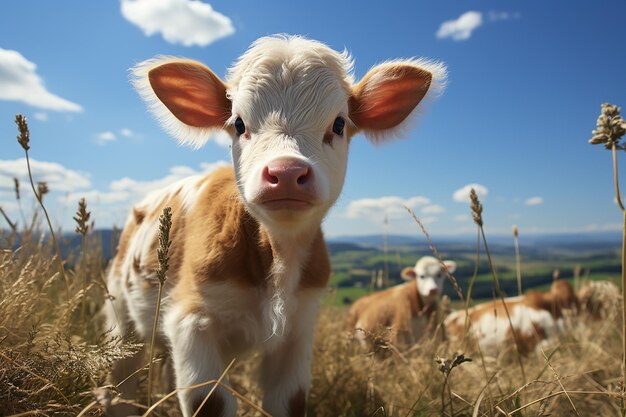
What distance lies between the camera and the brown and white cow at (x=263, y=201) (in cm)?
239

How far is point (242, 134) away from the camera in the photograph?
2.70 meters

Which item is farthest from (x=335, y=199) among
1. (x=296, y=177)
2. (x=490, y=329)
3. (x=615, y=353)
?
(x=490, y=329)

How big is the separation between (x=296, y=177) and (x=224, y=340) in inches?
46.3

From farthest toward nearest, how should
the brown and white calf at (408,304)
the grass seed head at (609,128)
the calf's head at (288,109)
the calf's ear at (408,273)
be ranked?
the calf's ear at (408,273), the brown and white calf at (408,304), the calf's head at (288,109), the grass seed head at (609,128)

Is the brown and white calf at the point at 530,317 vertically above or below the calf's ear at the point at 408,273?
below

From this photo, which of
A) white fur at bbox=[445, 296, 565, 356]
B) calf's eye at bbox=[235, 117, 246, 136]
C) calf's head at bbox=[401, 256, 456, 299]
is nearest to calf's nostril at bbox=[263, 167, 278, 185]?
calf's eye at bbox=[235, 117, 246, 136]

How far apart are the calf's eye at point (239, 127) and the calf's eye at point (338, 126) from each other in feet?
1.77

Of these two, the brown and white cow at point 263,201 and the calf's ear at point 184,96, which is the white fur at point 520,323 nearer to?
the brown and white cow at point 263,201

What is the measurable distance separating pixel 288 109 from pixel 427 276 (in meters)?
6.45

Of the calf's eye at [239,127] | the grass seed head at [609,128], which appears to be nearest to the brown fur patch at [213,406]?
the calf's eye at [239,127]

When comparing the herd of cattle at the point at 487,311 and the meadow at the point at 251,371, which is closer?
the meadow at the point at 251,371

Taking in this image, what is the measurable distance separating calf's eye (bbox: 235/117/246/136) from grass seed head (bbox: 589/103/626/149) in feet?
5.81

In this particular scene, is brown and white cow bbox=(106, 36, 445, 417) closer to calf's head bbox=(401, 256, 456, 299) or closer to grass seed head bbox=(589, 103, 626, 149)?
grass seed head bbox=(589, 103, 626, 149)

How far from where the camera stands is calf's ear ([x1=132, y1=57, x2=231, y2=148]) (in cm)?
296
